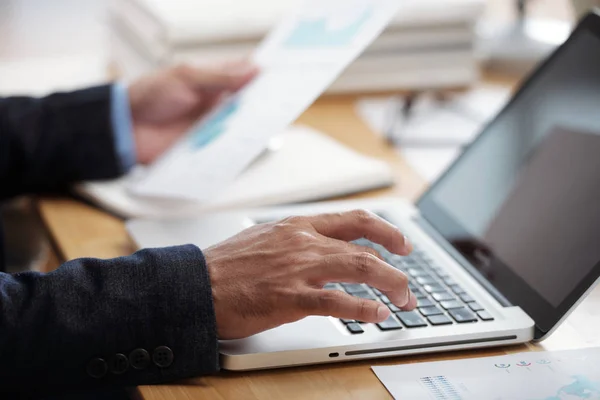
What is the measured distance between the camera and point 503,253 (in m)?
0.87

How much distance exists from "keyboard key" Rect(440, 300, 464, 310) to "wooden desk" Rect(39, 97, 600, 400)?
0.05 meters

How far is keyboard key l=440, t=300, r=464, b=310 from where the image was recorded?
31.0 inches

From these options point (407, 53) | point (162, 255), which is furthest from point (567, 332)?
point (407, 53)

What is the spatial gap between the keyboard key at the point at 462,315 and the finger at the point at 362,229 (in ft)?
0.22

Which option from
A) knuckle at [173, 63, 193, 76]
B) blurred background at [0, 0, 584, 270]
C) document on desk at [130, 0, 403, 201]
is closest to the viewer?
document on desk at [130, 0, 403, 201]

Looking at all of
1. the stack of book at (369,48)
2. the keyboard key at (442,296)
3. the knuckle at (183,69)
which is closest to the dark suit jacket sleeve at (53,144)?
the knuckle at (183,69)

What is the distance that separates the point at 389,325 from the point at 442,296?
8cm

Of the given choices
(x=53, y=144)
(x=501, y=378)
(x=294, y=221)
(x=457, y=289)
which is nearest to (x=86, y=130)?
(x=53, y=144)

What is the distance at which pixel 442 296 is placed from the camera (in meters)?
0.81

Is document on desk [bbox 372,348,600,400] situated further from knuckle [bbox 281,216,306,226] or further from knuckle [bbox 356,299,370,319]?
knuckle [bbox 281,216,306,226]

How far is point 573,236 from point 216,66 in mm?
627

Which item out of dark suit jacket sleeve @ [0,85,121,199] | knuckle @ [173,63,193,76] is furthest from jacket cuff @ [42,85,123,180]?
knuckle @ [173,63,193,76]

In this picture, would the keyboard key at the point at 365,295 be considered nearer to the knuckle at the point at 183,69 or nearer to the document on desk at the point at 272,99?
the document on desk at the point at 272,99

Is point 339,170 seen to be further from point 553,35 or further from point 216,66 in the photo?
point 553,35
